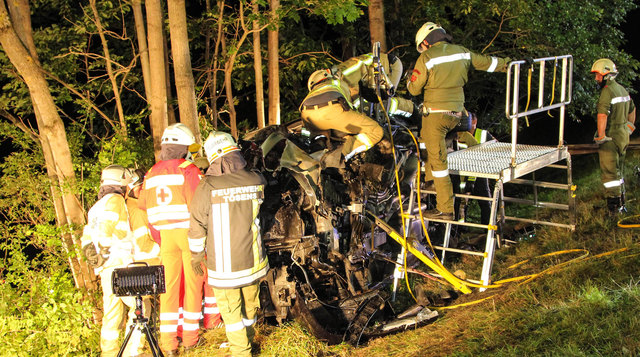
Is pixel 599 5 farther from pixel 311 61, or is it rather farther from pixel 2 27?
pixel 2 27

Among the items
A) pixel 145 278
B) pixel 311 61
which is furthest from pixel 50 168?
pixel 311 61

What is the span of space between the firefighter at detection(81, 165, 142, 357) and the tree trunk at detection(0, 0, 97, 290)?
5.91ft

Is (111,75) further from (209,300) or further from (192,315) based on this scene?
(192,315)

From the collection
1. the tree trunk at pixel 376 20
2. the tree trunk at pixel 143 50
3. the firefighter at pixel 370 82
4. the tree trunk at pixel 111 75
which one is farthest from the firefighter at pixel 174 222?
the tree trunk at pixel 376 20

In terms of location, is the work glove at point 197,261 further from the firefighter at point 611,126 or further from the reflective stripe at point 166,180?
the firefighter at point 611,126

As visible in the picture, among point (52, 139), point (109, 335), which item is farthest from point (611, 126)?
point (52, 139)

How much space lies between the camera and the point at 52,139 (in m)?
6.78

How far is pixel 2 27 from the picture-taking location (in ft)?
20.2

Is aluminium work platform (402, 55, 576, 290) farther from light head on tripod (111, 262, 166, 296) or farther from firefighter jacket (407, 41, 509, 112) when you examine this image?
light head on tripod (111, 262, 166, 296)

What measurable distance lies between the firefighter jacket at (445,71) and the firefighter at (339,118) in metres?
0.69

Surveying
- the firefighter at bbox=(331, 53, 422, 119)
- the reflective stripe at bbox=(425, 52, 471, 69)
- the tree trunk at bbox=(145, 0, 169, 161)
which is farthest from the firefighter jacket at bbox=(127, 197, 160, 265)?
the reflective stripe at bbox=(425, 52, 471, 69)

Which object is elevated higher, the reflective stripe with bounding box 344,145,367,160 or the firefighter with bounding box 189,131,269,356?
the reflective stripe with bounding box 344,145,367,160

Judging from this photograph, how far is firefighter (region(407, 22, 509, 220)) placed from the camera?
19.3 feet

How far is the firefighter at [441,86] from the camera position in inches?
232
